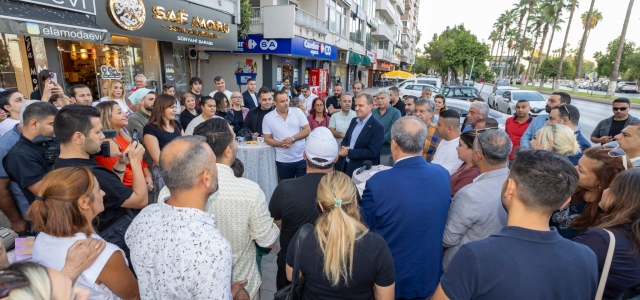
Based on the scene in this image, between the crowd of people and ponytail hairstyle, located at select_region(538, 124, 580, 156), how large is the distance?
0.02 metres

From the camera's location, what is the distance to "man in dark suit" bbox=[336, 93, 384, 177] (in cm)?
427

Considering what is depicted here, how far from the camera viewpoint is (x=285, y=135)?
5.08m

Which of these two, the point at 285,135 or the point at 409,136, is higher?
the point at 409,136

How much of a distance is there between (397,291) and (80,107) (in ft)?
9.39

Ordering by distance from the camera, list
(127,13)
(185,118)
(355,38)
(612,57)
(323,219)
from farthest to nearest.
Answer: (612,57), (355,38), (127,13), (185,118), (323,219)

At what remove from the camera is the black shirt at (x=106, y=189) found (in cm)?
231

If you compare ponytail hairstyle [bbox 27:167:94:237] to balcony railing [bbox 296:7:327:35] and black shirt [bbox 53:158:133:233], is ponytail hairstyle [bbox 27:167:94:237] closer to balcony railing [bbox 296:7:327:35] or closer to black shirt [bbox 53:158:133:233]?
black shirt [bbox 53:158:133:233]

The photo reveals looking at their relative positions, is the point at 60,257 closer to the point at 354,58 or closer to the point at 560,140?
the point at 560,140

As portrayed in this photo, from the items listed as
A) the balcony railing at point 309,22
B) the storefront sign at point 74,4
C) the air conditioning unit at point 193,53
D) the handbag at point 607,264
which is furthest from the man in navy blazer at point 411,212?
the balcony railing at point 309,22

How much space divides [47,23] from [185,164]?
745cm

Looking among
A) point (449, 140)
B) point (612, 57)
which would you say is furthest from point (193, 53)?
point (612, 57)

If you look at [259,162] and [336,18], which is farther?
[336,18]

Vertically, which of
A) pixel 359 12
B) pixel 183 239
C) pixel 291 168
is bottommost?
pixel 291 168

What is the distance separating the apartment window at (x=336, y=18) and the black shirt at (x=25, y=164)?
66.1ft
